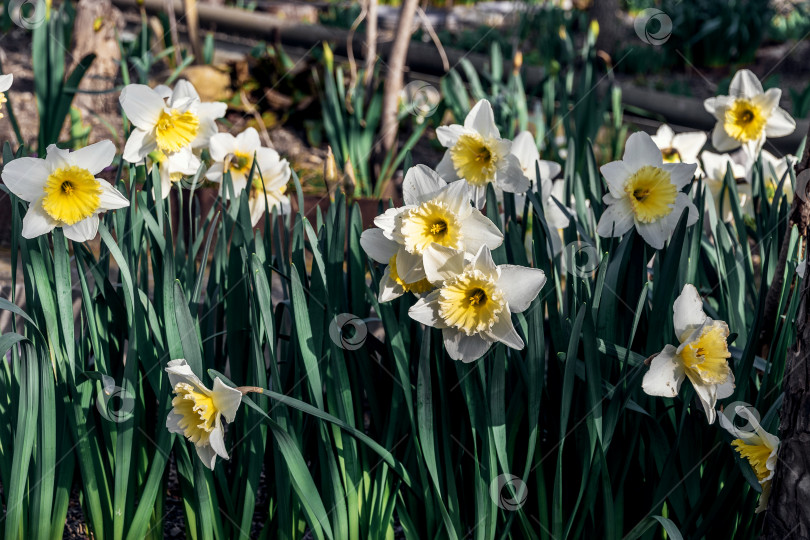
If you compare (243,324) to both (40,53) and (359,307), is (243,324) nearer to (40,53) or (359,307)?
(359,307)

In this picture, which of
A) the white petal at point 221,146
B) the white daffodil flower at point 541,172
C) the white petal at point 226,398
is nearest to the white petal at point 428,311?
the white petal at point 226,398

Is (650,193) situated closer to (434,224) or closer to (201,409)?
(434,224)

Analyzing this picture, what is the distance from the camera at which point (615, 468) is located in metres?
1.27

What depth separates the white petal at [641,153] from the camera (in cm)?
126

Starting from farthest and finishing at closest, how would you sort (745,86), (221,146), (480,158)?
(745,86) → (221,146) → (480,158)

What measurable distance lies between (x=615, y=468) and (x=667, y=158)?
0.94 metres

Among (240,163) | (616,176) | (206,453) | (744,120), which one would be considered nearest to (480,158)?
(616,176)

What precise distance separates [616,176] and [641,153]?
0.06 meters

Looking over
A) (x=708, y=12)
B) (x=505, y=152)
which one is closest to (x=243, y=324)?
(x=505, y=152)

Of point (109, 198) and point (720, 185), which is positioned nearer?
point (109, 198)

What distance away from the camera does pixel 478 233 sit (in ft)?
3.55

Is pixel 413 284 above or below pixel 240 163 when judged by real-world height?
below

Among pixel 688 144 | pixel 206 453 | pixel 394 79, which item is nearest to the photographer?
pixel 206 453

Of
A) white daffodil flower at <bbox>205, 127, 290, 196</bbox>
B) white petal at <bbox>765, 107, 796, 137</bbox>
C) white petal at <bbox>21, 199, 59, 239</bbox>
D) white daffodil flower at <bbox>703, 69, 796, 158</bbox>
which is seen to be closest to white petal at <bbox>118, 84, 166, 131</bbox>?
white daffodil flower at <bbox>205, 127, 290, 196</bbox>
